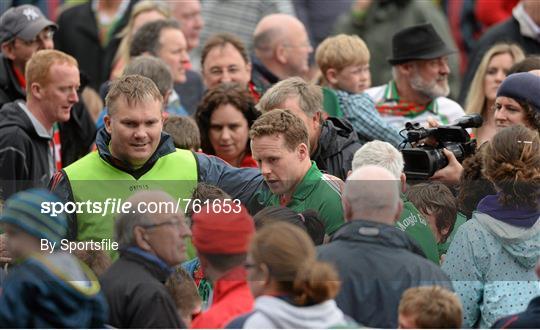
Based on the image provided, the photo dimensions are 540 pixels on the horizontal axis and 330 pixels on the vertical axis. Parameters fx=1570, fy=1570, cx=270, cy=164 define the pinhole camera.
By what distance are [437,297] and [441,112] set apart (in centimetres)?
388

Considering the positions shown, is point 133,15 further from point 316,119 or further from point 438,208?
point 438,208

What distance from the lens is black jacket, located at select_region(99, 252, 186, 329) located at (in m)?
6.73

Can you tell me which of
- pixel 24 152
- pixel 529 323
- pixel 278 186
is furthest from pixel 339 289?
pixel 24 152

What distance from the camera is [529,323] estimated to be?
22.2ft

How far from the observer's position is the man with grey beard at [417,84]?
410 inches

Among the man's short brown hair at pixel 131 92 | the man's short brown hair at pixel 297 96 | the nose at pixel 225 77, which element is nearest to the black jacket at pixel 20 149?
the man's short brown hair at pixel 131 92

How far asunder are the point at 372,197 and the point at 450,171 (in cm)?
152

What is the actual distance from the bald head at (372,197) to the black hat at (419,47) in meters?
3.61

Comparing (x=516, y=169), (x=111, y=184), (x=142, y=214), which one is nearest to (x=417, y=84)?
(x=516, y=169)

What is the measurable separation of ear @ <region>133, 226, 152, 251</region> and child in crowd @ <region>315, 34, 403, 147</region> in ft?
9.96

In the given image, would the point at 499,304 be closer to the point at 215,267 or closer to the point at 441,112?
the point at 215,267

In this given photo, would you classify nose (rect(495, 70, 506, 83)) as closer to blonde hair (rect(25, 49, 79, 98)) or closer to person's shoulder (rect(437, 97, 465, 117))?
person's shoulder (rect(437, 97, 465, 117))

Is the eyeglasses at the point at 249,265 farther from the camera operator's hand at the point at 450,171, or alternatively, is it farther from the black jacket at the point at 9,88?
the black jacket at the point at 9,88

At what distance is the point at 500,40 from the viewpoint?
468 inches
